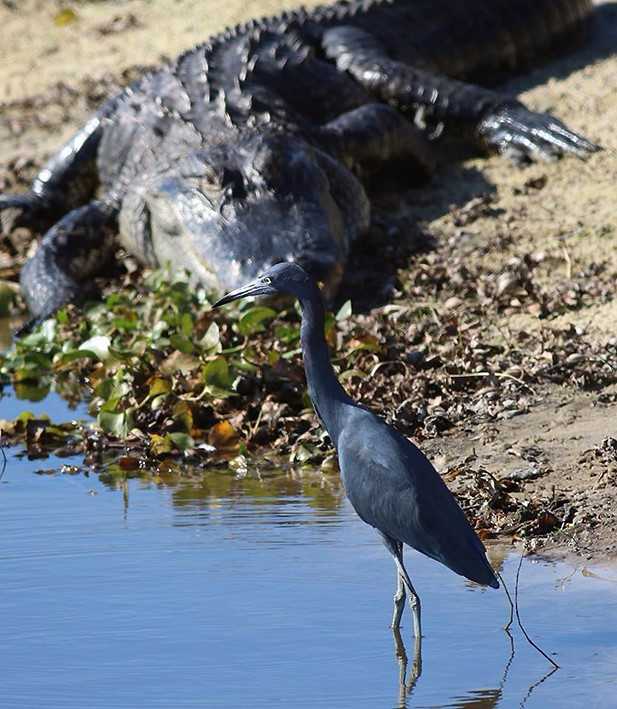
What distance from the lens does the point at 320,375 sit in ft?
12.9

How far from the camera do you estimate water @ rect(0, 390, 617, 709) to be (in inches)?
136

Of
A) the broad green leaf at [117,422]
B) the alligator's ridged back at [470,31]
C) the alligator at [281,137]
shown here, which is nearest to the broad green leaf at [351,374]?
the broad green leaf at [117,422]

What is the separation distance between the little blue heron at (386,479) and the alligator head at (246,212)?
296cm

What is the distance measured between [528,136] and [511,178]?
0.41 meters

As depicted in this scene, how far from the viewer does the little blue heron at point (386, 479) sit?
11.6 ft

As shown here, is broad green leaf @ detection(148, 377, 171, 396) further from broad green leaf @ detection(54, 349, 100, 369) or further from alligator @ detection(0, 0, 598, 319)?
alligator @ detection(0, 0, 598, 319)

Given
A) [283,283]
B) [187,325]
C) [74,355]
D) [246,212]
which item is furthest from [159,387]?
[283,283]

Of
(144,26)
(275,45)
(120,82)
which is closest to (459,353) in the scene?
(275,45)

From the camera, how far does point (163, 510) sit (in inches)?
195

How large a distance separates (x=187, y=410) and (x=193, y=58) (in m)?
4.38

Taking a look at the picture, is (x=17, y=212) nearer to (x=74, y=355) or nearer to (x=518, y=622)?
(x=74, y=355)

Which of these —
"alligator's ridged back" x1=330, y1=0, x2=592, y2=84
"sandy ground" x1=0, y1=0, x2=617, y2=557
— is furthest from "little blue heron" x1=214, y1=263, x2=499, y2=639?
"alligator's ridged back" x1=330, y1=0, x2=592, y2=84

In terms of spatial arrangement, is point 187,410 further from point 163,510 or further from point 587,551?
point 587,551

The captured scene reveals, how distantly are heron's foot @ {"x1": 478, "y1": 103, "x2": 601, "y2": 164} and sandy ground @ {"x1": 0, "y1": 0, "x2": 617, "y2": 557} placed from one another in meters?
0.10
